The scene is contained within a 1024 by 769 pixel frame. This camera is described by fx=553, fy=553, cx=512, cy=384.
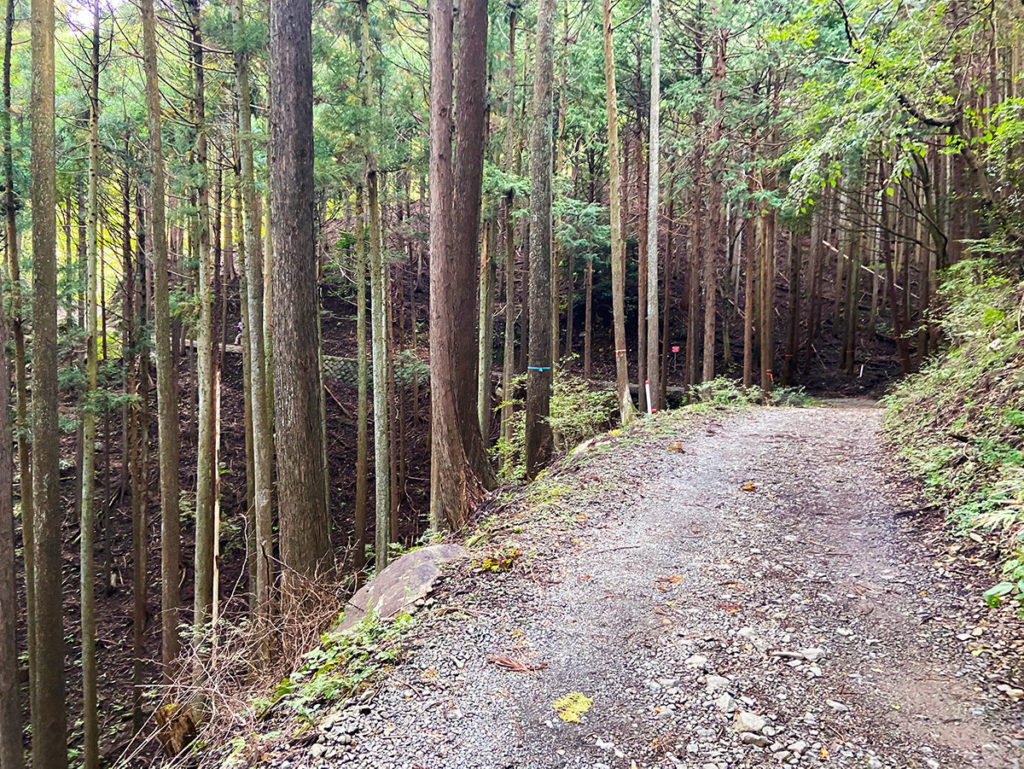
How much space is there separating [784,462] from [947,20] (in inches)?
247

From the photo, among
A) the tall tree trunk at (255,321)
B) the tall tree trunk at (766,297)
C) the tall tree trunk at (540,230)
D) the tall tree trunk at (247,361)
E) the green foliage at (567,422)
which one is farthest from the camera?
the tall tree trunk at (766,297)

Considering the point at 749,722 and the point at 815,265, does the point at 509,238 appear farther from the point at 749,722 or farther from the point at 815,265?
the point at 749,722

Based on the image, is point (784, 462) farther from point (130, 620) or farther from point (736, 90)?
point (130, 620)

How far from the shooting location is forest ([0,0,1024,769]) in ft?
18.4

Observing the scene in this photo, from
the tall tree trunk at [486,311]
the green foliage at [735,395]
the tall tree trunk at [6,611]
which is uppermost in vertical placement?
the tall tree trunk at [486,311]

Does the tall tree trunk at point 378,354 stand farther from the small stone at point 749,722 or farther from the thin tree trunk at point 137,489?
the small stone at point 749,722

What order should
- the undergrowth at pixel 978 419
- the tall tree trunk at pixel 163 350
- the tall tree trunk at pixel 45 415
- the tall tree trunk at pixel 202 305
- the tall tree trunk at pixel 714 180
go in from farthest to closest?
the tall tree trunk at pixel 714 180, the tall tree trunk at pixel 202 305, the tall tree trunk at pixel 163 350, the tall tree trunk at pixel 45 415, the undergrowth at pixel 978 419

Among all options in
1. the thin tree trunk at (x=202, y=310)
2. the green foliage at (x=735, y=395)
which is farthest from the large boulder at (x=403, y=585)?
the green foliage at (x=735, y=395)

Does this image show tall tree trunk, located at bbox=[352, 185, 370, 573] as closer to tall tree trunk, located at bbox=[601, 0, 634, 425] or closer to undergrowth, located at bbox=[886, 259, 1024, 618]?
tall tree trunk, located at bbox=[601, 0, 634, 425]

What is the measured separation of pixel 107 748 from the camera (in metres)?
11.5

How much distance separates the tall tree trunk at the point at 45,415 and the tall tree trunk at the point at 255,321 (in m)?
→ 2.42

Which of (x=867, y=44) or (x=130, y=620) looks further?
(x=130, y=620)

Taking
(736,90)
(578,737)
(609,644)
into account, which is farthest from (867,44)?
(736,90)

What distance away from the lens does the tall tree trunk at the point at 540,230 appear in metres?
9.43
